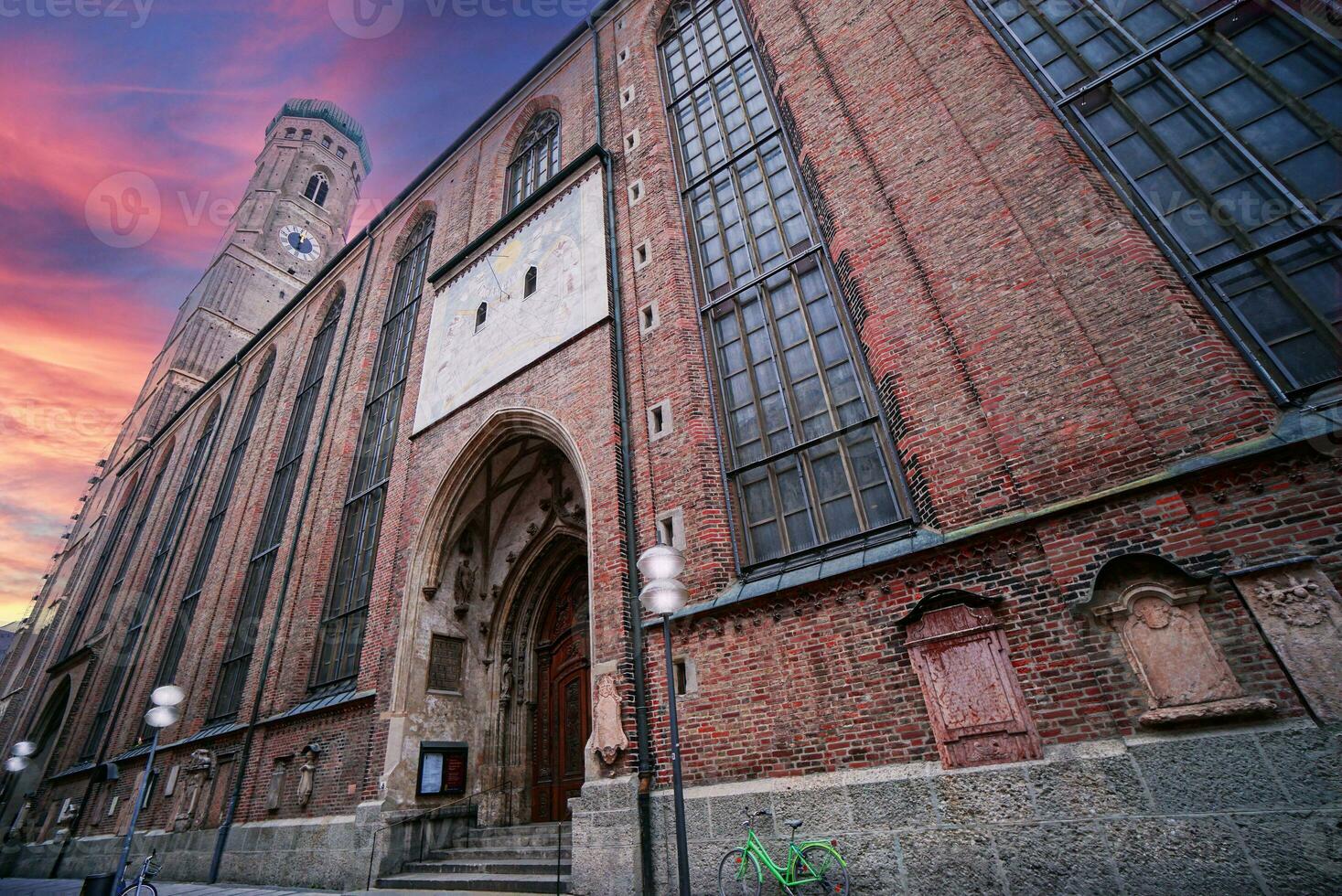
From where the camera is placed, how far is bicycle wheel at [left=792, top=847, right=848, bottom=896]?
16.9 ft

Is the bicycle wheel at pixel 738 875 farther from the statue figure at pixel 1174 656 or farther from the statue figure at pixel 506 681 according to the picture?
the statue figure at pixel 506 681

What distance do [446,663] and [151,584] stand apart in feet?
57.1

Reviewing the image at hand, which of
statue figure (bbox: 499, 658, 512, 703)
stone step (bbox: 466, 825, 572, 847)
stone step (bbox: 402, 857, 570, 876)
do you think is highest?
statue figure (bbox: 499, 658, 512, 703)

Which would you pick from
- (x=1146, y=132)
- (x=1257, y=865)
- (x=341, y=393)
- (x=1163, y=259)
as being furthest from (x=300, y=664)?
(x=1146, y=132)

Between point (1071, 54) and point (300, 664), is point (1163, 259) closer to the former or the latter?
point (1071, 54)

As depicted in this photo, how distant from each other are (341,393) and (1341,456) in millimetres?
18208

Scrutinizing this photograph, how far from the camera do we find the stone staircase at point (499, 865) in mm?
7086

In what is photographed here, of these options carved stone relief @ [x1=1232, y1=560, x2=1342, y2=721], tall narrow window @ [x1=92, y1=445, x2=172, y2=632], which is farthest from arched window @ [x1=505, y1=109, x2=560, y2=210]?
tall narrow window @ [x1=92, y1=445, x2=172, y2=632]

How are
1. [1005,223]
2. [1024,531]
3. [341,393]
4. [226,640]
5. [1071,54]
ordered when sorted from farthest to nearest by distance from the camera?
1. [341,393]
2. [226,640]
3. [1071,54]
4. [1005,223]
5. [1024,531]

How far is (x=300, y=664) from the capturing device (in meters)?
12.4

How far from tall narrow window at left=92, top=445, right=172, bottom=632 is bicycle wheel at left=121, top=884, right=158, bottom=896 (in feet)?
63.0

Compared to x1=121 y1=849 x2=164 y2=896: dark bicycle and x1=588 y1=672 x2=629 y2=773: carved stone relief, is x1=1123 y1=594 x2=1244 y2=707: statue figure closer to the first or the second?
x1=588 y1=672 x2=629 y2=773: carved stone relief

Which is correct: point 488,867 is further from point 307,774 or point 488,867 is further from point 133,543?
point 133,543

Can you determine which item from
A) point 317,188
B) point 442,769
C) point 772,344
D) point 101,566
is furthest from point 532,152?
point 317,188
